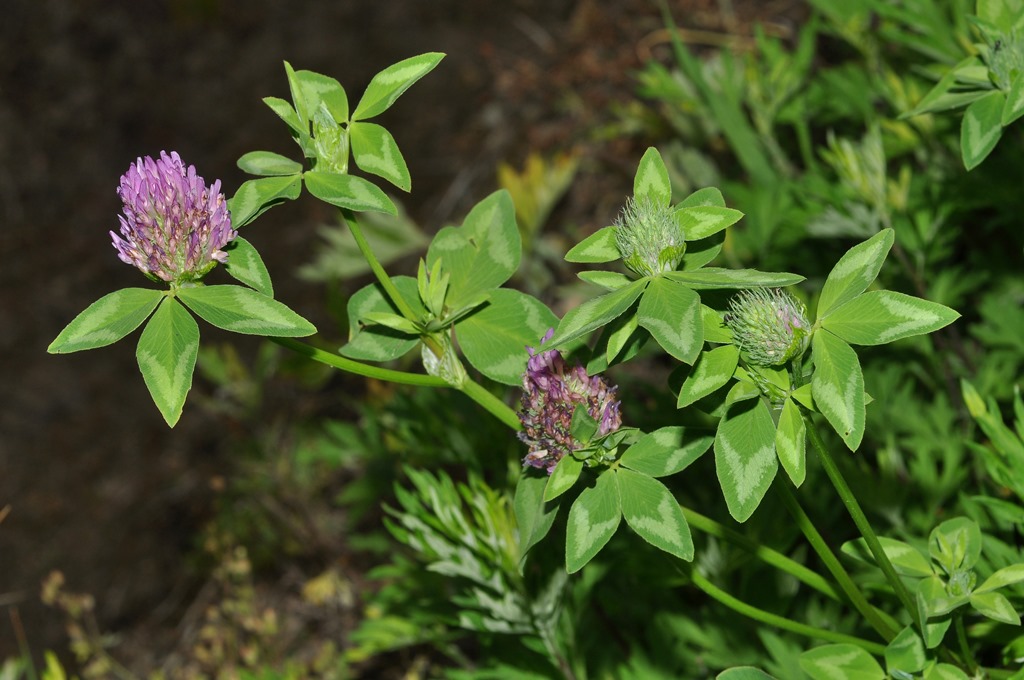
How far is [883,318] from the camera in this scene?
0.97 metres

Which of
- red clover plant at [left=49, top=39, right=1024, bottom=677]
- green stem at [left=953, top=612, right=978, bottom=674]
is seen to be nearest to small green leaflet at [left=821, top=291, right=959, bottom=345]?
red clover plant at [left=49, top=39, right=1024, bottom=677]

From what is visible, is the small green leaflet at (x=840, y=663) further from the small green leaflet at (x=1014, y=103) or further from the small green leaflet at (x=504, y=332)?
the small green leaflet at (x=1014, y=103)

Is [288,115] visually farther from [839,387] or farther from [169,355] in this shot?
[839,387]

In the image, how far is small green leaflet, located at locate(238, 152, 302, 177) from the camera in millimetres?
1150

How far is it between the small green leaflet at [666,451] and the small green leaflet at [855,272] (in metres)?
0.19

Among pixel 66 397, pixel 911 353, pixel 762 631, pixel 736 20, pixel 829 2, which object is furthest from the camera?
pixel 66 397

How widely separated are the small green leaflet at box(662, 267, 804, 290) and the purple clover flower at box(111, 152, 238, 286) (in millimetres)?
484

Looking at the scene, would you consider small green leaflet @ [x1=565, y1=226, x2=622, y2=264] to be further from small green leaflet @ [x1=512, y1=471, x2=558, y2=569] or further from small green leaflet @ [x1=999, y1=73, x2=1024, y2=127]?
small green leaflet @ [x1=999, y1=73, x2=1024, y2=127]

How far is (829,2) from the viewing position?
92.3 inches

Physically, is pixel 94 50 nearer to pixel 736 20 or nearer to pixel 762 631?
pixel 736 20

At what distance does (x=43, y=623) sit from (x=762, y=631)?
8.30 feet

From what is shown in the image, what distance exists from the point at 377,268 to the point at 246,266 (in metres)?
0.15

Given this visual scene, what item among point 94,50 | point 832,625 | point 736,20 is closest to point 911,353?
point 832,625

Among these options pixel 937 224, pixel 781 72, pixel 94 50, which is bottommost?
pixel 937 224
